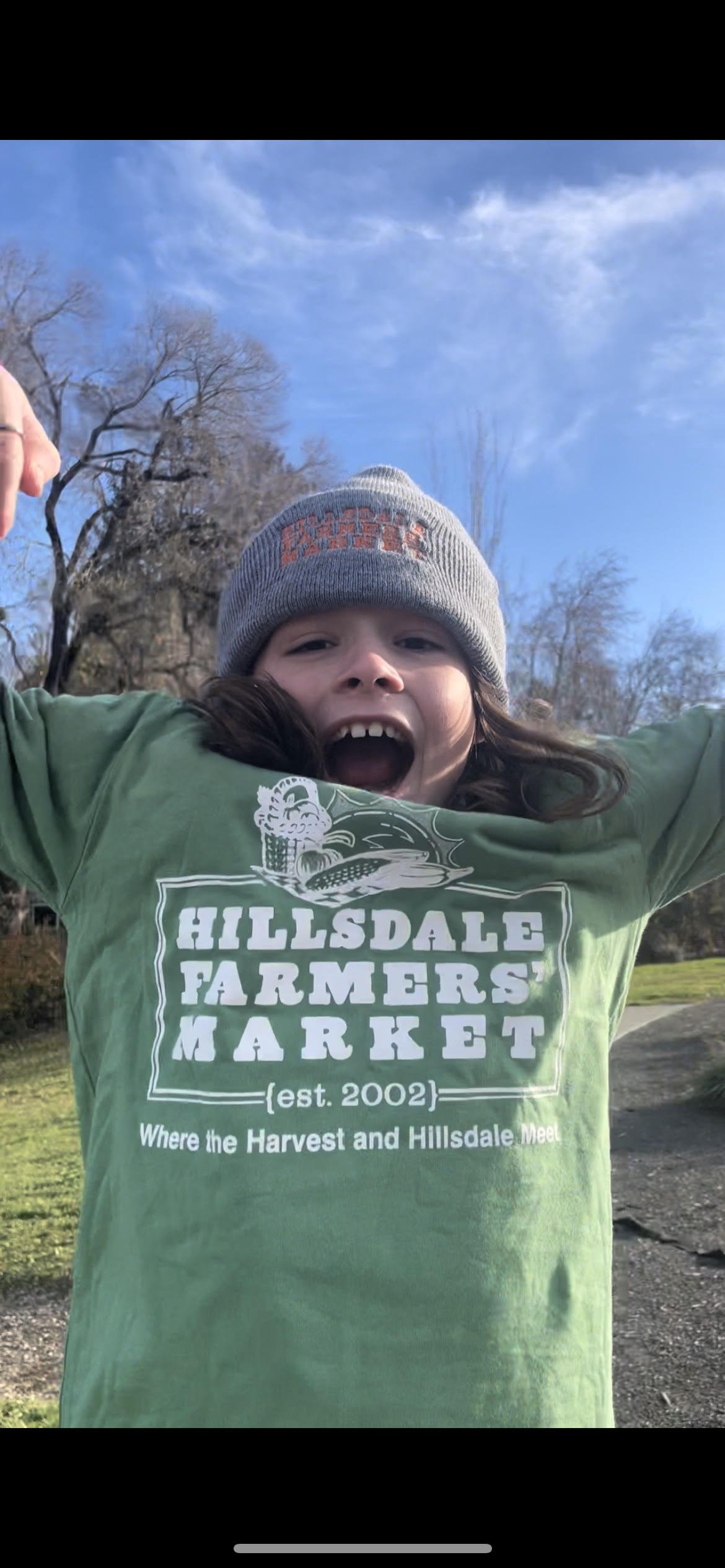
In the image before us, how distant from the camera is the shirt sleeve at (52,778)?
1.28 meters

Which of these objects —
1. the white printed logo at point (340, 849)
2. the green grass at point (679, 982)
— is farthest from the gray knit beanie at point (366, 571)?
the green grass at point (679, 982)

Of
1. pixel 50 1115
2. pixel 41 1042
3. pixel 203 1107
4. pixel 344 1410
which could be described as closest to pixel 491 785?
pixel 203 1107

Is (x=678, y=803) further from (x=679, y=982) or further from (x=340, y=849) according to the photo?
(x=679, y=982)

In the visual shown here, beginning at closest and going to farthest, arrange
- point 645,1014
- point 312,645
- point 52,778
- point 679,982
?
point 52,778 → point 312,645 → point 645,1014 → point 679,982

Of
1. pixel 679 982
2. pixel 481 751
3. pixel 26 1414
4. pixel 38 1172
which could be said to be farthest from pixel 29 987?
pixel 481 751

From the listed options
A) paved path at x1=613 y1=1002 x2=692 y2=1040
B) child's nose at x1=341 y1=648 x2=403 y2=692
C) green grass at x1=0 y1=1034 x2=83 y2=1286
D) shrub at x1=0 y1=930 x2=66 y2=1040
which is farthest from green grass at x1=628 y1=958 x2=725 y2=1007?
child's nose at x1=341 y1=648 x2=403 y2=692

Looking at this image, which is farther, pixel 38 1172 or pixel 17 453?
pixel 38 1172

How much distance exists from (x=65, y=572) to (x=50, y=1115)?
239 inches

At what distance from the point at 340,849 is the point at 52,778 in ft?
1.17

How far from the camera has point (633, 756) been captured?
1394 millimetres

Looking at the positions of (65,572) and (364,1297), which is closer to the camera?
(364,1297)

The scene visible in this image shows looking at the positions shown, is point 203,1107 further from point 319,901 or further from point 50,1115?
point 50,1115

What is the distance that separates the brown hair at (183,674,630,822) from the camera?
1288 millimetres

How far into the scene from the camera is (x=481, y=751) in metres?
1.47
